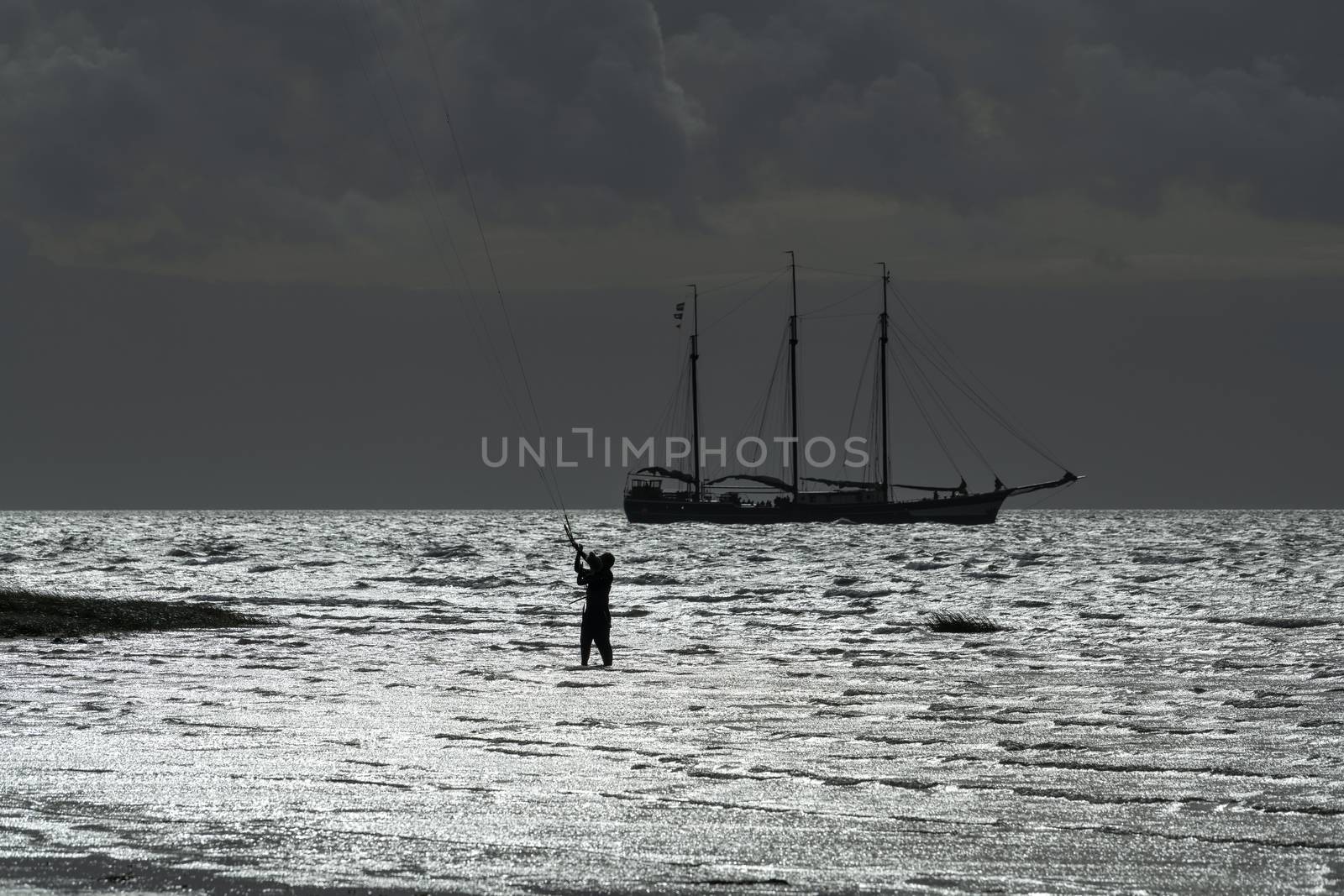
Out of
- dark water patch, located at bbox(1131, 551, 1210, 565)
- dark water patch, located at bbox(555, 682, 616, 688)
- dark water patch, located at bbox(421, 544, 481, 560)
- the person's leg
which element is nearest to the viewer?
dark water patch, located at bbox(555, 682, 616, 688)

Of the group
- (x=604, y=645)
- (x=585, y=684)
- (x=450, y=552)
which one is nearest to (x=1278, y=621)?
(x=604, y=645)

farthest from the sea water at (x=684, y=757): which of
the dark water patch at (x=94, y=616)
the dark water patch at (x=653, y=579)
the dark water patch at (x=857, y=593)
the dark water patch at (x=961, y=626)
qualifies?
the dark water patch at (x=653, y=579)

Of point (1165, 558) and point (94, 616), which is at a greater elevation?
point (94, 616)

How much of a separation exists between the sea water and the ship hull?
4508 inches

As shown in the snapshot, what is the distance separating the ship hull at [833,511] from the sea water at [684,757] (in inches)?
4508

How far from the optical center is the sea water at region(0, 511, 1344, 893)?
7.12 metres

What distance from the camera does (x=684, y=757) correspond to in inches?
438

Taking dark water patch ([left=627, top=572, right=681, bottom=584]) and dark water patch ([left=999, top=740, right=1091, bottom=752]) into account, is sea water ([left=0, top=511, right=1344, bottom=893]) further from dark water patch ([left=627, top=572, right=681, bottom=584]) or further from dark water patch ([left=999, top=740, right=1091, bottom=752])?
dark water patch ([left=627, top=572, right=681, bottom=584])

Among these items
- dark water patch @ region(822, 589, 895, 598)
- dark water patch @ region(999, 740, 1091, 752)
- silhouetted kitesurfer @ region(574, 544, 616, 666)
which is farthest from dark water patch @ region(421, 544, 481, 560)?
dark water patch @ region(999, 740, 1091, 752)

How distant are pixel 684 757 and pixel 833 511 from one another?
134328mm

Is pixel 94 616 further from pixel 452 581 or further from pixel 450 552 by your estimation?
pixel 450 552

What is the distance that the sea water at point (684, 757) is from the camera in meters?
7.12

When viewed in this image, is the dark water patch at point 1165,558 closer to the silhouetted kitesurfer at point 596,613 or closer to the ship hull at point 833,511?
the silhouetted kitesurfer at point 596,613

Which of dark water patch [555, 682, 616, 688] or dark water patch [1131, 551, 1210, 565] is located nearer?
dark water patch [555, 682, 616, 688]
